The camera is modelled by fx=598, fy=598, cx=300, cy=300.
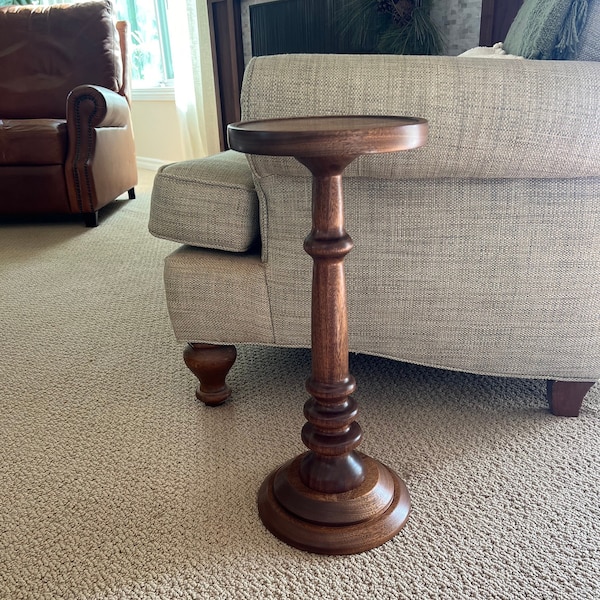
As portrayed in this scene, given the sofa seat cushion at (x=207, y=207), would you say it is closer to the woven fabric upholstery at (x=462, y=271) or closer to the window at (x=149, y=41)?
the woven fabric upholstery at (x=462, y=271)

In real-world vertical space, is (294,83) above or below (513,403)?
above

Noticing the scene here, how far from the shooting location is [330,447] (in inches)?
32.2

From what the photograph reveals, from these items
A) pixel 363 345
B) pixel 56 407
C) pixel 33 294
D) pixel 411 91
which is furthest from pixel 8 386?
pixel 411 91

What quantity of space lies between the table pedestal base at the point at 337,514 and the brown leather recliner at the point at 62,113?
205cm

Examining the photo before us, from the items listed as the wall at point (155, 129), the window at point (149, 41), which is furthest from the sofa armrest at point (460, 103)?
the window at point (149, 41)

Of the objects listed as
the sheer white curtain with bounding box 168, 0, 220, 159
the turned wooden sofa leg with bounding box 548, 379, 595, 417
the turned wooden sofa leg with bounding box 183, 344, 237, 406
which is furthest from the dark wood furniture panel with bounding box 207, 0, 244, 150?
the turned wooden sofa leg with bounding box 548, 379, 595, 417

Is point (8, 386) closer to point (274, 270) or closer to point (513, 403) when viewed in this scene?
point (274, 270)

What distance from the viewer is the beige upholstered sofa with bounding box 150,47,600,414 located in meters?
0.85

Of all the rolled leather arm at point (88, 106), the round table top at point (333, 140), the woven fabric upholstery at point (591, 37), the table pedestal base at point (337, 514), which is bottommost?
the table pedestal base at point (337, 514)

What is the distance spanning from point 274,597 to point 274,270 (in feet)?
1.66

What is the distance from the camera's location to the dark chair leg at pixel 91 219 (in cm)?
262

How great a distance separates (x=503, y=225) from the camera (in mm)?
947

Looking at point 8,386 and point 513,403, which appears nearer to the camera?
point 513,403

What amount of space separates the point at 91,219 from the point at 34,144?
38 centimetres
